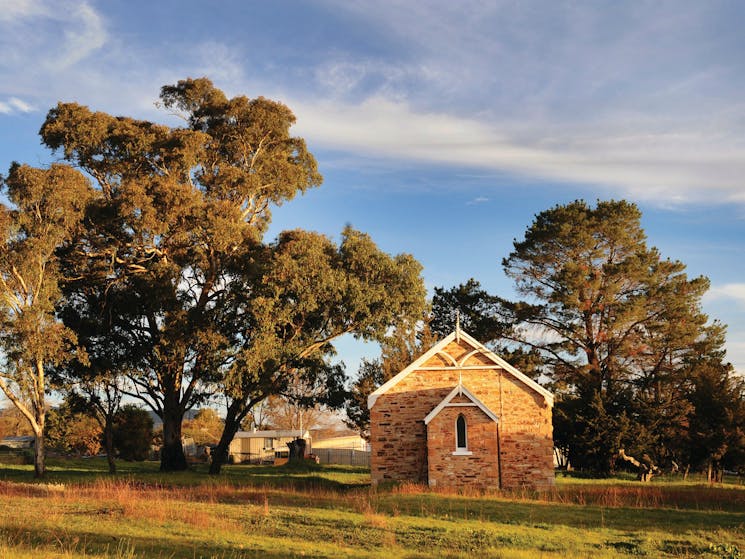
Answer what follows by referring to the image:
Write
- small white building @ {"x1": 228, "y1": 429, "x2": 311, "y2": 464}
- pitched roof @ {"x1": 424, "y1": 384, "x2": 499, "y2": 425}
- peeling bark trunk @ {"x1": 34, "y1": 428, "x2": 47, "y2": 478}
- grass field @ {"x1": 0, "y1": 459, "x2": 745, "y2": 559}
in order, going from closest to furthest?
grass field @ {"x1": 0, "y1": 459, "x2": 745, "y2": 559} < pitched roof @ {"x1": 424, "y1": 384, "x2": 499, "y2": 425} < peeling bark trunk @ {"x1": 34, "y1": 428, "x2": 47, "y2": 478} < small white building @ {"x1": 228, "y1": 429, "x2": 311, "y2": 464}

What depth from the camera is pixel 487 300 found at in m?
50.3

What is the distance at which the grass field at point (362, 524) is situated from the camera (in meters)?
13.9

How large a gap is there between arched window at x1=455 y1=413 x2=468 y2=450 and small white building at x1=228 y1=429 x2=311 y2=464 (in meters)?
37.2

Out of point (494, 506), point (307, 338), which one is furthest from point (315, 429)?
point (494, 506)

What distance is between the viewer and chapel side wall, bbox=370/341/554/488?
3144 cm

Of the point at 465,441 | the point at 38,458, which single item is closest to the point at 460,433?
the point at 465,441

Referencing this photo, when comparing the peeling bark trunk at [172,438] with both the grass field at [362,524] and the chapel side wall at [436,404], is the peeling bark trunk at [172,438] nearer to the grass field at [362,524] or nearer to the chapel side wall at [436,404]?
the grass field at [362,524]

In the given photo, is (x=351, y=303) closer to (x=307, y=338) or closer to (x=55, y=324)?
(x=307, y=338)

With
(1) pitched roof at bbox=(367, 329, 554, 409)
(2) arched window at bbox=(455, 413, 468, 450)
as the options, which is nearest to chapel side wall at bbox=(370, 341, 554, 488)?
(1) pitched roof at bbox=(367, 329, 554, 409)

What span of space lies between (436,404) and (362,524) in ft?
48.8

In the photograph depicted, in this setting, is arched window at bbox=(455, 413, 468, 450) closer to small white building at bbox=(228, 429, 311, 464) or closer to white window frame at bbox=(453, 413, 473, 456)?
white window frame at bbox=(453, 413, 473, 456)

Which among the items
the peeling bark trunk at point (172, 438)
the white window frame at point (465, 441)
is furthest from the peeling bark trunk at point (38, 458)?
the white window frame at point (465, 441)

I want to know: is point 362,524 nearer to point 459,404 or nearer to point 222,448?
point 459,404

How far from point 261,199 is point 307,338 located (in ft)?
33.6
